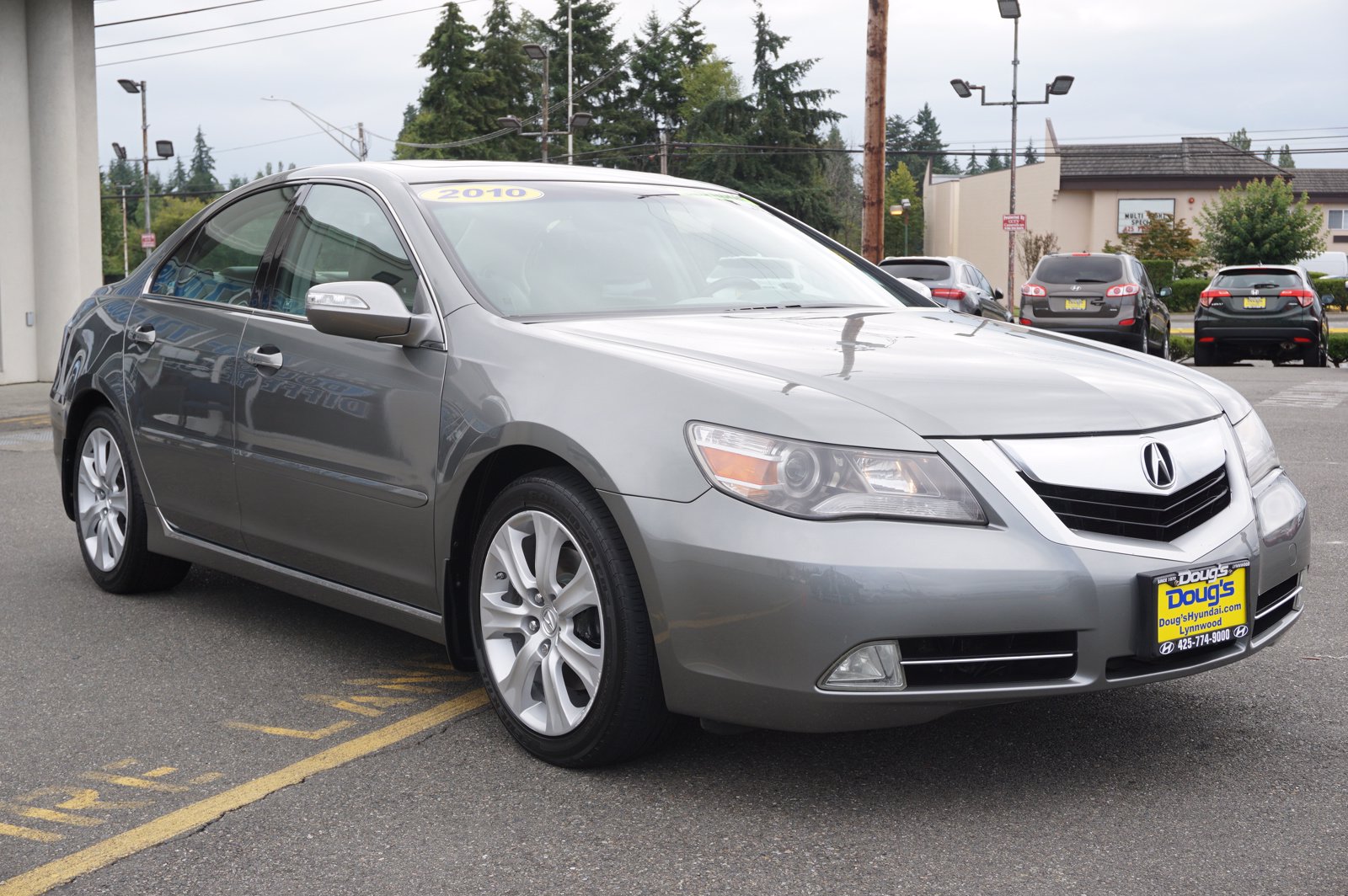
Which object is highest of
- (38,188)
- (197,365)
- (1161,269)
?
(38,188)

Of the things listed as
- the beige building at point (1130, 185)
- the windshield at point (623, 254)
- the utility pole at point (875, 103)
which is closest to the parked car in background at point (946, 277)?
the utility pole at point (875, 103)

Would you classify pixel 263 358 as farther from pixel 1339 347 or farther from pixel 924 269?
pixel 1339 347

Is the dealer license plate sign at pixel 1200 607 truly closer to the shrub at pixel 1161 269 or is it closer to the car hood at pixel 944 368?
the car hood at pixel 944 368

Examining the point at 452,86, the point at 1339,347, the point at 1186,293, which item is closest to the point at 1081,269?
the point at 1339,347

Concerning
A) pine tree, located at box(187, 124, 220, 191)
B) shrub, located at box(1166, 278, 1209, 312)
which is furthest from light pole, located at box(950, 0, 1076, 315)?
pine tree, located at box(187, 124, 220, 191)

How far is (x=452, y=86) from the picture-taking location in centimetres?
7331

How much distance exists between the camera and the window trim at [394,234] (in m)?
4.10

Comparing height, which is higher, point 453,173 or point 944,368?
point 453,173

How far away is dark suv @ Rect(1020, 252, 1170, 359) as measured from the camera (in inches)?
790

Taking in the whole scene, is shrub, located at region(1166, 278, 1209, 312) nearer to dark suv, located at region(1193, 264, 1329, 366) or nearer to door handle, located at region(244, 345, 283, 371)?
dark suv, located at region(1193, 264, 1329, 366)

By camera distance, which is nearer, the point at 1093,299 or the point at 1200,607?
the point at 1200,607

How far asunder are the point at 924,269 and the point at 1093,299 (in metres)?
2.97

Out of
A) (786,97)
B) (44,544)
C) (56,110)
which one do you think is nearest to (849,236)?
(786,97)

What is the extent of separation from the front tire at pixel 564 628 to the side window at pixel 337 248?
96 cm
